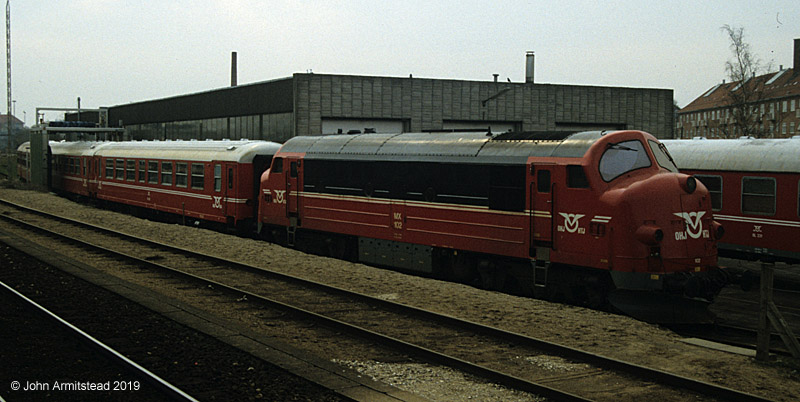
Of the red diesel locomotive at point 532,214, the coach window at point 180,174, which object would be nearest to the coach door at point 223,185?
the coach window at point 180,174

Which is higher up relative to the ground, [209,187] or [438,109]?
[438,109]

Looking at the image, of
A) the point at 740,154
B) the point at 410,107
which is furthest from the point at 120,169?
the point at 740,154

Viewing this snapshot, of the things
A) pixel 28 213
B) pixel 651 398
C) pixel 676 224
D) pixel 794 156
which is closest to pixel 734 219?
pixel 794 156

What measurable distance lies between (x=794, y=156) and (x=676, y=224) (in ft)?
21.5

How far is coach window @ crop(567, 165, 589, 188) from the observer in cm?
1366

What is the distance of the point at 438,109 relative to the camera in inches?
1644

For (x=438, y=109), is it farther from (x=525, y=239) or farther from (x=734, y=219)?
(x=525, y=239)

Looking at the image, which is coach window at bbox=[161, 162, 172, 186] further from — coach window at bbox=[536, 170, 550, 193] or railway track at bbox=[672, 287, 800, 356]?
railway track at bbox=[672, 287, 800, 356]

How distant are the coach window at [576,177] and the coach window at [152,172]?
21459 millimetres

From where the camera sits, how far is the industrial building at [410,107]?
128 feet

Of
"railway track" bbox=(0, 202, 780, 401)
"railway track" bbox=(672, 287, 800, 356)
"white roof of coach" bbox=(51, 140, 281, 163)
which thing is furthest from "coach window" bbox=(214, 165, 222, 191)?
"railway track" bbox=(672, 287, 800, 356)

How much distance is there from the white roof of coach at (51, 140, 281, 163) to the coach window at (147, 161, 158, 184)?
0.29 meters

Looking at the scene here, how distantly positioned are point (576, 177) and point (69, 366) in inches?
351

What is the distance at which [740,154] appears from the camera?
738 inches
